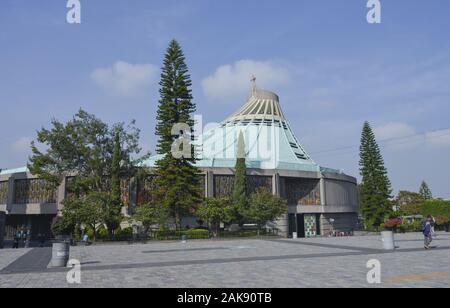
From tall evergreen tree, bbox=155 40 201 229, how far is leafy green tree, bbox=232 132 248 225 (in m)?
4.62

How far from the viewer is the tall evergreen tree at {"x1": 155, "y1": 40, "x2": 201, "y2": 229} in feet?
124

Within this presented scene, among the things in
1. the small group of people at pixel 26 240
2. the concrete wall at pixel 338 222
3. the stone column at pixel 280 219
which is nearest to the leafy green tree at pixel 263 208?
the stone column at pixel 280 219

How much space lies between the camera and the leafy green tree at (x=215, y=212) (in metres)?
35.8

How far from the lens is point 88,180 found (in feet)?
120

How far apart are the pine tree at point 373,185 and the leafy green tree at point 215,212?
25048mm

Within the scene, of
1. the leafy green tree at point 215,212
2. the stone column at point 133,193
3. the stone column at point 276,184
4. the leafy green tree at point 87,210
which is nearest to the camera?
the leafy green tree at point 87,210

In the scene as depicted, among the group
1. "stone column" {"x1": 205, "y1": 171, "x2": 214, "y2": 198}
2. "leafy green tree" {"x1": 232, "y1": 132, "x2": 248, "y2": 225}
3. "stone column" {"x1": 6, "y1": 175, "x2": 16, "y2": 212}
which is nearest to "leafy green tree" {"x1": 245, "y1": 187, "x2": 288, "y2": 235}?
"leafy green tree" {"x1": 232, "y1": 132, "x2": 248, "y2": 225}

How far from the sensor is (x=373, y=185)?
5378cm

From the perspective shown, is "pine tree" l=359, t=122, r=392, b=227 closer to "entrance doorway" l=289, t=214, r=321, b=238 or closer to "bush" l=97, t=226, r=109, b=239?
"entrance doorway" l=289, t=214, r=321, b=238

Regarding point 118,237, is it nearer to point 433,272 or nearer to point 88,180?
point 88,180

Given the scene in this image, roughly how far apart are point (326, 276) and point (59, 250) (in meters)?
10.6

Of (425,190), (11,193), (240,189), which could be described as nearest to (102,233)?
(240,189)

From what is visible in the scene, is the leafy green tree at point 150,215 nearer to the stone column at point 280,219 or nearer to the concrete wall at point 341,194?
the stone column at point 280,219
